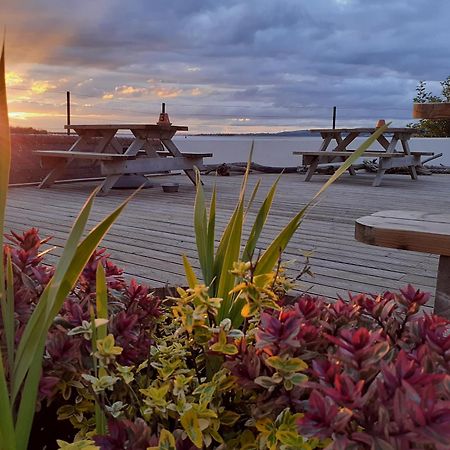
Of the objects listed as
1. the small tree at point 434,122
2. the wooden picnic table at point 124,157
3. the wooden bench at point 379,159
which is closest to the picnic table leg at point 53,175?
the wooden picnic table at point 124,157

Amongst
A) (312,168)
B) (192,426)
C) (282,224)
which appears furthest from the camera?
(312,168)

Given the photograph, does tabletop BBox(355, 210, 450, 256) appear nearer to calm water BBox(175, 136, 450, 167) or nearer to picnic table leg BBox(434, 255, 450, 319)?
picnic table leg BBox(434, 255, 450, 319)

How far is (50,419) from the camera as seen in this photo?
0.98 m

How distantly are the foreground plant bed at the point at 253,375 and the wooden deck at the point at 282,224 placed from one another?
32 centimetres

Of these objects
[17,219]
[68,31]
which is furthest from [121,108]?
[68,31]

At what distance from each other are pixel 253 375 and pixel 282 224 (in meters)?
3.33

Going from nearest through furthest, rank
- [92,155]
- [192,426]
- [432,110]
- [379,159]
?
1. [192,426]
2. [432,110]
3. [92,155]
4. [379,159]

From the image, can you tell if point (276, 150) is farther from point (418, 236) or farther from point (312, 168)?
point (418, 236)

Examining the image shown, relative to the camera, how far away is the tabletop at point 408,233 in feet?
4.65

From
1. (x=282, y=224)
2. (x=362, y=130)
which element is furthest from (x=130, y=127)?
(x=362, y=130)

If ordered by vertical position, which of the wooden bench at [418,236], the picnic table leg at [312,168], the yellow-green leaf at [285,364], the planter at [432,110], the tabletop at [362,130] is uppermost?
the tabletop at [362,130]

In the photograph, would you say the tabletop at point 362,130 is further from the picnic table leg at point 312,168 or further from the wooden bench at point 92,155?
the wooden bench at point 92,155

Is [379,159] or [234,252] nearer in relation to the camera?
[234,252]

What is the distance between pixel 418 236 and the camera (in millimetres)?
1423
